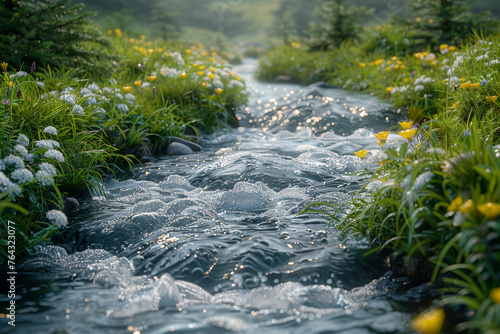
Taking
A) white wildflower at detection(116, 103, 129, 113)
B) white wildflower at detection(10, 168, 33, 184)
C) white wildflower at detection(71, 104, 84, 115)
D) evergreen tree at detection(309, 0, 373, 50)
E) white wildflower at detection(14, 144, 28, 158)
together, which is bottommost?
white wildflower at detection(10, 168, 33, 184)

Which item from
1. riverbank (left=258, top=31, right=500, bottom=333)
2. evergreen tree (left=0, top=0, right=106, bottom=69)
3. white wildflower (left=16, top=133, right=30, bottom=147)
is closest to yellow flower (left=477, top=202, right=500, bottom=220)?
riverbank (left=258, top=31, right=500, bottom=333)

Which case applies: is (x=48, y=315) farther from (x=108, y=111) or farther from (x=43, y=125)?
(x=108, y=111)

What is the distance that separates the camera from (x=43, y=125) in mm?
3480

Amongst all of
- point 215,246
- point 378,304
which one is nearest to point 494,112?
point 378,304

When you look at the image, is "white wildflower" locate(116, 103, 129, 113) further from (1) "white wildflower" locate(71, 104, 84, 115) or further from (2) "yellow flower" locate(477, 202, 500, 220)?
(2) "yellow flower" locate(477, 202, 500, 220)

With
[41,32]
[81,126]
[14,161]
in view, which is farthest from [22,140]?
[41,32]

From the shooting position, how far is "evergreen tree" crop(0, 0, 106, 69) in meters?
4.86

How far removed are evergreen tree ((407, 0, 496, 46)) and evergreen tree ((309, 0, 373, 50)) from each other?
7.72ft

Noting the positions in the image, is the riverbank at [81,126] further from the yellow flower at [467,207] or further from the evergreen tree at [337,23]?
the evergreen tree at [337,23]

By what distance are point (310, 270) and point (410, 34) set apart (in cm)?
878

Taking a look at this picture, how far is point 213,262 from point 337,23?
34.5 feet

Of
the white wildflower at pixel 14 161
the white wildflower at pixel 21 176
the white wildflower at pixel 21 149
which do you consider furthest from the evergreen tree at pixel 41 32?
the white wildflower at pixel 21 176

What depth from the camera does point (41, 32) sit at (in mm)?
5254

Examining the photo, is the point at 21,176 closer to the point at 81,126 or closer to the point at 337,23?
the point at 81,126
